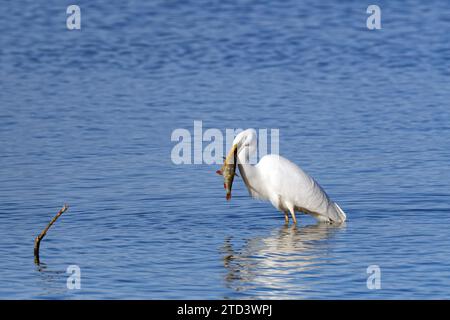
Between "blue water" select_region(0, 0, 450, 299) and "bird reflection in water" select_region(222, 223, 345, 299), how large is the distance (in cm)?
3

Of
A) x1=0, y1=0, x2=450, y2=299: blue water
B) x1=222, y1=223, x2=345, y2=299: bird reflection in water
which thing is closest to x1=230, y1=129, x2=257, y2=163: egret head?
x1=0, y1=0, x2=450, y2=299: blue water

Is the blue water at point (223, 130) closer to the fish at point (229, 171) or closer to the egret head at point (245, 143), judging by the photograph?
the fish at point (229, 171)

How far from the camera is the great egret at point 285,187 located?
13.8m

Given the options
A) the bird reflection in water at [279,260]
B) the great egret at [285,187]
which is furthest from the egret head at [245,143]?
the bird reflection in water at [279,260]

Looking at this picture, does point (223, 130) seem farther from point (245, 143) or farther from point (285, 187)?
point (245, 143)

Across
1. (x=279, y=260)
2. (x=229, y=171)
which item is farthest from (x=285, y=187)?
(x=279, y=260)

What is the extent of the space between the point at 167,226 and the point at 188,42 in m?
13.8

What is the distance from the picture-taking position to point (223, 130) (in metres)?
18.2

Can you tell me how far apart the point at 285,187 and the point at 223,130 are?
14.6ft

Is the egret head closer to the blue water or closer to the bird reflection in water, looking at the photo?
the blue water

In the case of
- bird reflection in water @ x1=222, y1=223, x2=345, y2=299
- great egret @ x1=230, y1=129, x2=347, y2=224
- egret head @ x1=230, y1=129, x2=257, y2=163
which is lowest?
bird reflection in water @ x1=222, y1=223, x2=345, y2=299

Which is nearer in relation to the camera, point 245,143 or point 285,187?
point 245,143

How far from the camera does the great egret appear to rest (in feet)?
45.2

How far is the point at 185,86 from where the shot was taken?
72.4 feet
